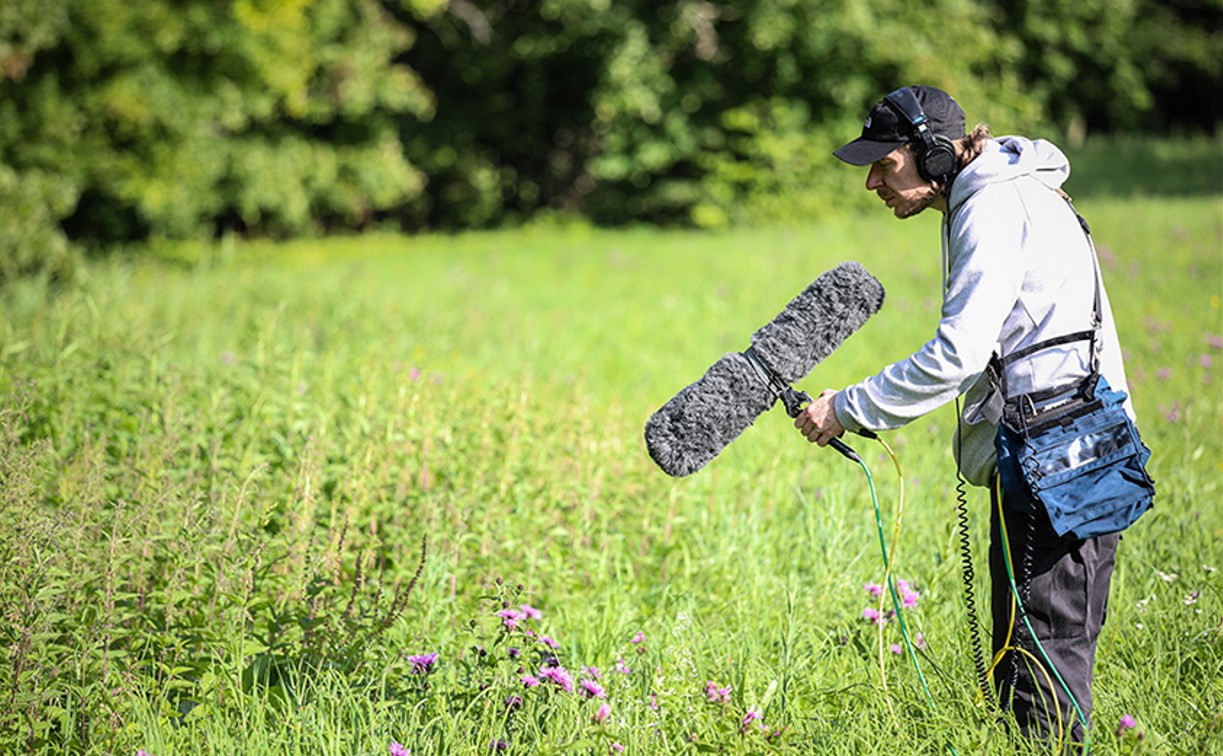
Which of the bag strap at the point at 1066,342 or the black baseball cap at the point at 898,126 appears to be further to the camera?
the black baseball cap at the point at 898,126

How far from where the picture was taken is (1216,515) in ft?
16.4

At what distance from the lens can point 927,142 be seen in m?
3.12

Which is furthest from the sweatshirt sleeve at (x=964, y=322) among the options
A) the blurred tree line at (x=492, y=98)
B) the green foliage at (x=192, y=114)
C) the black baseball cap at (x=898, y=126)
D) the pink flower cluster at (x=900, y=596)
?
the blurred tree line at (x=492, y=98)

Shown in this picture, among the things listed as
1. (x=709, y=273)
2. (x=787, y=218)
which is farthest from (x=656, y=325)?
(x=787, y=218)

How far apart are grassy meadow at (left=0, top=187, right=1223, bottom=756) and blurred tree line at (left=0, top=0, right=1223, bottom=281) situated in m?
8.46

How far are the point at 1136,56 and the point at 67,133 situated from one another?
2724 cm

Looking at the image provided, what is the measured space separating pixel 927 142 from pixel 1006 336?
1.88ft

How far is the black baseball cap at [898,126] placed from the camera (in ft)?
10.3

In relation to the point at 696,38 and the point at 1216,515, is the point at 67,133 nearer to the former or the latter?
the point at 696,38

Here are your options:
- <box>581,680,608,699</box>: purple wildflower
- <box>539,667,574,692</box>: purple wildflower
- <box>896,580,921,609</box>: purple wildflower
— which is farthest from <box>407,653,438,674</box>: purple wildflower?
<box>896,580,921,609</box>: purple wildflower

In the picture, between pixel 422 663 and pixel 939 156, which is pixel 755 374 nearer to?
pixel 939 156

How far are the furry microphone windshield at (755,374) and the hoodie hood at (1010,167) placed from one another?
0.36 meters

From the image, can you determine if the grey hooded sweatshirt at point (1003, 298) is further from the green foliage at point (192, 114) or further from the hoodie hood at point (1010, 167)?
the green foliage at point (192, 114)

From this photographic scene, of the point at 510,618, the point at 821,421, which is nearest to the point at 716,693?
the point at 510,618
